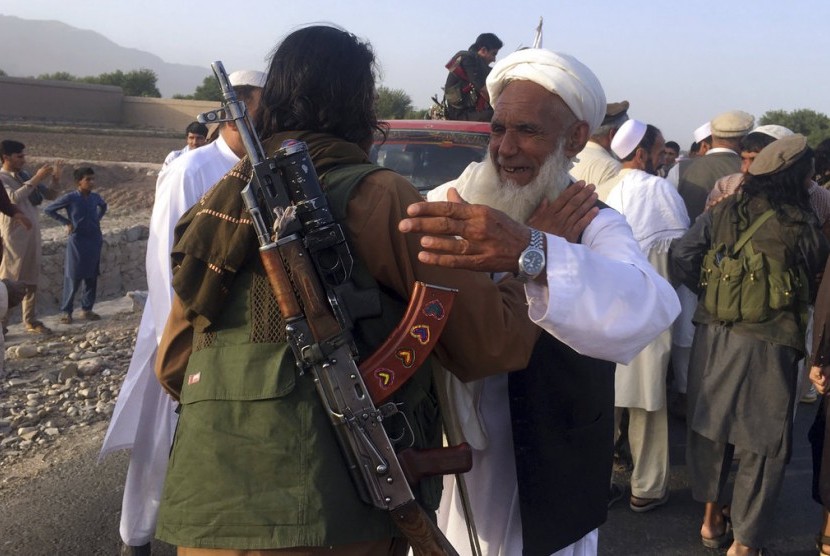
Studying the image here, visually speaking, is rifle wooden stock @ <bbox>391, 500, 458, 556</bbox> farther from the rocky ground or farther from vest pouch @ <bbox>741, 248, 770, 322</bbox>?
the rocky ground

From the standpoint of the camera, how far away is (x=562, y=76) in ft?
7.24

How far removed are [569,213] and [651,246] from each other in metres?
2.48

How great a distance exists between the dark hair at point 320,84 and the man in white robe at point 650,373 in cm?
286

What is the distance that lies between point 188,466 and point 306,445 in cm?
25

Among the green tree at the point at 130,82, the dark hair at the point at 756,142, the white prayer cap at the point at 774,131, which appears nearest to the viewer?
the dark hair at the point at 756,142

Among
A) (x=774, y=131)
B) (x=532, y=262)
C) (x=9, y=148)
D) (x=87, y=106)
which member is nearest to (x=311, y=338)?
(x=532, y=262)

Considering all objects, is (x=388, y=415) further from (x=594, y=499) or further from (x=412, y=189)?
(x=594, y=499)

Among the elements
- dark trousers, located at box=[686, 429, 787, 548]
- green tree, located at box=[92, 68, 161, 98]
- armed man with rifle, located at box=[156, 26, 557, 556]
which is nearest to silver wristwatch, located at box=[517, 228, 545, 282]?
armed man with rifle, located at box=[156, 26, 557, 556]

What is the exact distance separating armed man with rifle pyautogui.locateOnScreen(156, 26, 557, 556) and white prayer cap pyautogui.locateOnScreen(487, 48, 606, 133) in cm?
73

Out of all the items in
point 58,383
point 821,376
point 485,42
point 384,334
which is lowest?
point 58,383

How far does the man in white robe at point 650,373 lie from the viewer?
4.29 meters

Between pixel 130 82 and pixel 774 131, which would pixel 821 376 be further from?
pixel 130 82

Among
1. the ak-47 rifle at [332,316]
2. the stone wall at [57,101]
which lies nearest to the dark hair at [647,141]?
the ak-47 rifle at [332,316]

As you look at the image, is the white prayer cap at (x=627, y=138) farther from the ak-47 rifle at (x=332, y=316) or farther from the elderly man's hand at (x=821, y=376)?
the ak-47 rifle at (x=332, y=316)
